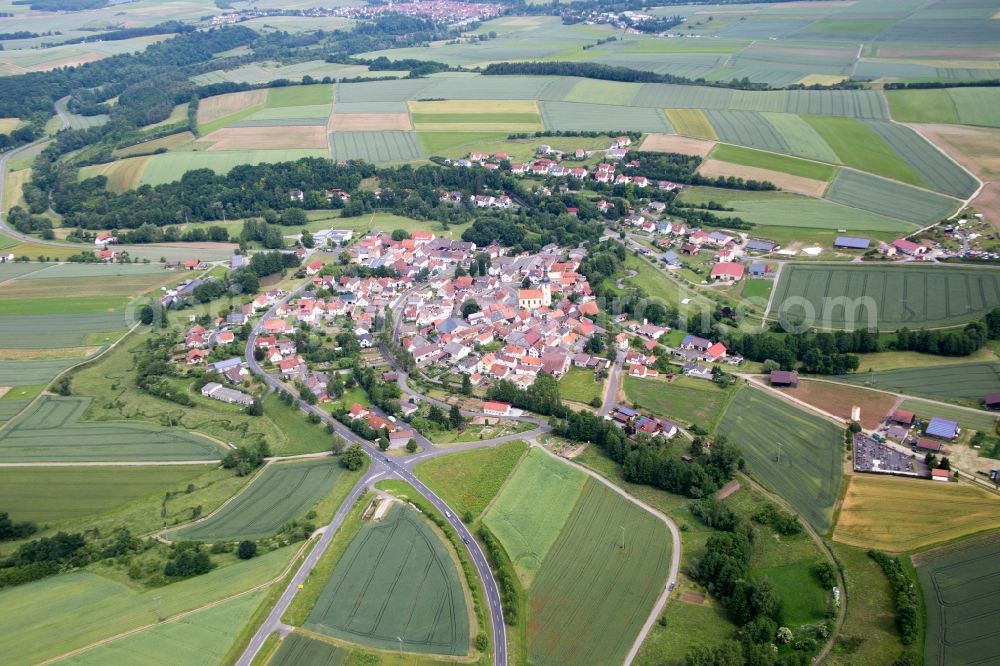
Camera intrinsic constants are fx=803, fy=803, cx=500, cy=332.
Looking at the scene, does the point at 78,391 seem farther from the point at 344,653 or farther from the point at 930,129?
the point at 930,129

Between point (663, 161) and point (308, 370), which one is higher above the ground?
point (663, 161)

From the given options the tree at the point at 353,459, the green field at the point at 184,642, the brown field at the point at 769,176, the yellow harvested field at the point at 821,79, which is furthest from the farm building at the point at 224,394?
the yellow harvested field at the point at 821,79

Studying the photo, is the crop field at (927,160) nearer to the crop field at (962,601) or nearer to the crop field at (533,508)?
the crop field at (962,601)

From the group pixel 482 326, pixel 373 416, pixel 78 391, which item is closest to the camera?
pixel 373 416

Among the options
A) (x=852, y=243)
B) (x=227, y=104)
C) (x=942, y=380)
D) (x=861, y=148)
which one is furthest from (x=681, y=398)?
(x=227, y=104)

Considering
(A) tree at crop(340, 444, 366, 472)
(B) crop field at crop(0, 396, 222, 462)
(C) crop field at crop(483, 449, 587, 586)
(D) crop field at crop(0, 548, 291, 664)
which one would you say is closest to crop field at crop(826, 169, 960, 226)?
(C) crop field at crop(483, 449, 587, 586)

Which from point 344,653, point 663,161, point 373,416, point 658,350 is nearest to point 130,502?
point 373,416

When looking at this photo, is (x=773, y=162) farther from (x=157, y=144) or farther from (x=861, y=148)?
(x=157, y=144)
